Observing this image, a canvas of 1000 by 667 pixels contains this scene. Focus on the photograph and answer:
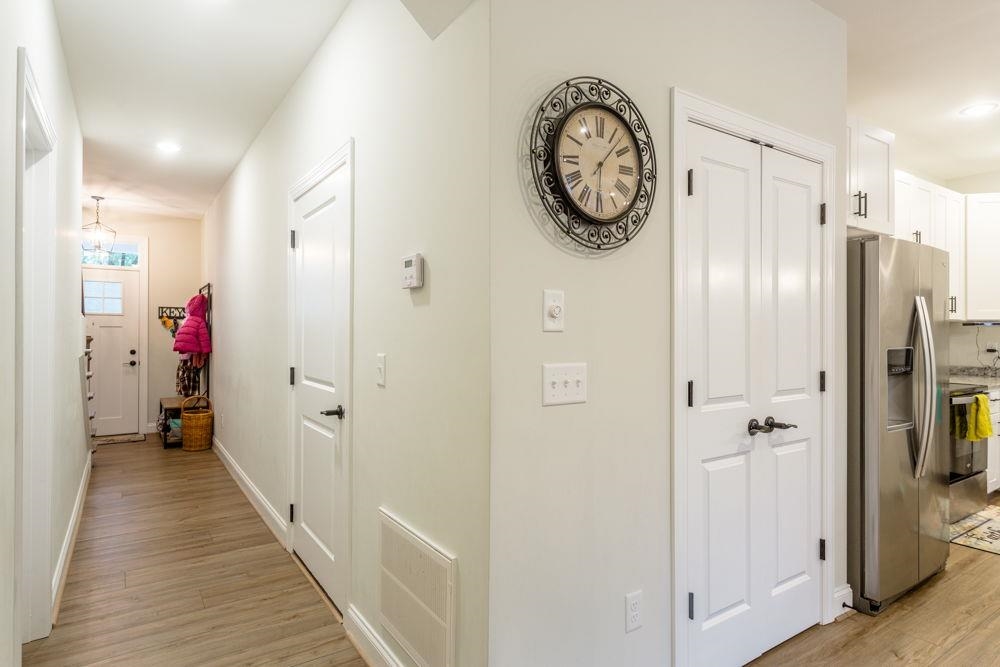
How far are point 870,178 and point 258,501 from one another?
4.28 metres

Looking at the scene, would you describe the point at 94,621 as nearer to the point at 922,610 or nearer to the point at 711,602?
the point at 711,602

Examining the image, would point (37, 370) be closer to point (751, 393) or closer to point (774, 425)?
point (751, 393)

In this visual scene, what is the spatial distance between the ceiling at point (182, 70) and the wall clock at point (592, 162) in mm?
1452

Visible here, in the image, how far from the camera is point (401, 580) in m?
1.88

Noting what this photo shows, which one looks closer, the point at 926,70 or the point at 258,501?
the point at 926,70

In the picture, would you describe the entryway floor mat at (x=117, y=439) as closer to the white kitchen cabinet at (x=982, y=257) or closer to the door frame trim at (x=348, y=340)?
the door frame trim at (x=348, y=340)

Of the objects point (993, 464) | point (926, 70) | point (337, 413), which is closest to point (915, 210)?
point (926, 70)

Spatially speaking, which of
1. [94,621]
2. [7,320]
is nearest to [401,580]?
[7,320]

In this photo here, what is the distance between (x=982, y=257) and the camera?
441 cm

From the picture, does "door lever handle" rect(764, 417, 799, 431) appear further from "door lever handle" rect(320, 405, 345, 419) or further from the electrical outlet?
"door lever handle" rect(320, 405, 345, 419)

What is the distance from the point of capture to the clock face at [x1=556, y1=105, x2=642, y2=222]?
5.14ft

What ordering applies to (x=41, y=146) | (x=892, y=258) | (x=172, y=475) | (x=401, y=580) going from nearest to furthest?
(x=401, y=580) < (x=41, y=146) < (x=892, y=258) < (x=172, y=475)

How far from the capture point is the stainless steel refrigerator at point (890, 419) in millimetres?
2500

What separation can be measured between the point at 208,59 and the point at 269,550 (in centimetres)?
276
